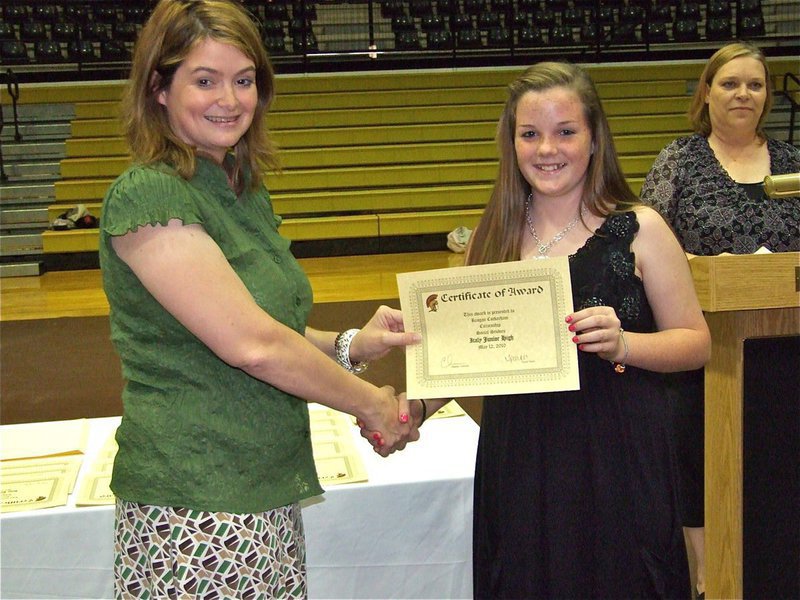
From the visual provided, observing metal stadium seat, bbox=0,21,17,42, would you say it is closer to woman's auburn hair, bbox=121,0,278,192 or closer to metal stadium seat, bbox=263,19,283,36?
metal stadium seat, bbox=263,19,283,36

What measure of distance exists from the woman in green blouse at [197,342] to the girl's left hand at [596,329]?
0.47 meters

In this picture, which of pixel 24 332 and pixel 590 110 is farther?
pixel 24 332

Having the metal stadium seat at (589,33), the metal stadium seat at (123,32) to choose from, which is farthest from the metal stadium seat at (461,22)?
the metal stadium seat at (123,32)

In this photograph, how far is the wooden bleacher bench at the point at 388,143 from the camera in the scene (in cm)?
1081

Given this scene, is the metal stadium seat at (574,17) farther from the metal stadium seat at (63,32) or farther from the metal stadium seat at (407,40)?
the metal stadium seat at (63,32)

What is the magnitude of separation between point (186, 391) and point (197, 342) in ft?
0.27

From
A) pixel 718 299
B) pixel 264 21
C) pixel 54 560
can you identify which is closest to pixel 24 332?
pixel 54 560

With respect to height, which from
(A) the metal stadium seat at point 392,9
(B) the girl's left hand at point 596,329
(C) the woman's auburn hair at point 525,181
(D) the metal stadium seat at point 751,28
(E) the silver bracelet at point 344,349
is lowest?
(E) the silver bracelet at point 344,349

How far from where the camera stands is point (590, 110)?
5.86ft

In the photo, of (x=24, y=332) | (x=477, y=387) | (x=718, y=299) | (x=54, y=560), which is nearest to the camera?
(x=477, y=387)

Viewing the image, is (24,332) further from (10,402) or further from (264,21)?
(264,21)

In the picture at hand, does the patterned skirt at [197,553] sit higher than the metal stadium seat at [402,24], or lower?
lower

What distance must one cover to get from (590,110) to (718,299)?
67 cm

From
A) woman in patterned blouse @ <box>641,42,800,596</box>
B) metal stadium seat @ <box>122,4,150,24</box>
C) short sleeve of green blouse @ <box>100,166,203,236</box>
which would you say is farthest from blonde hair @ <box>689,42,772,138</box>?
metal stadium seat @ <box>122,4,150,24</box>
